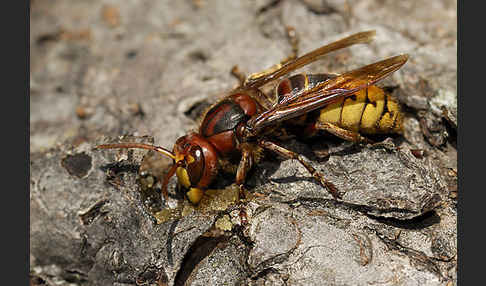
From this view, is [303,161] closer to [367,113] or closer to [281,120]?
[281,120]

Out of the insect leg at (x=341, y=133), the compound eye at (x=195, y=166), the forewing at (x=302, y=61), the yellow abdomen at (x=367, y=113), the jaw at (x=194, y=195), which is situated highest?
the forewing at (x=302, y=61)

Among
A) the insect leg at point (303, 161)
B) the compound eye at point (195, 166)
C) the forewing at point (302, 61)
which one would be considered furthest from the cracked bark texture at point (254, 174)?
the compound eye at point (195, 166)

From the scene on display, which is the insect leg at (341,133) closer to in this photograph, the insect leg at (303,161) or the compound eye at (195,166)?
the insect leg at (303,161)

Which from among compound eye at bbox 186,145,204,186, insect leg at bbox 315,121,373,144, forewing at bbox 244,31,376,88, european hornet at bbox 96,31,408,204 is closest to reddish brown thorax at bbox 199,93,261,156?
european hornet at bbox 96,31,408,204

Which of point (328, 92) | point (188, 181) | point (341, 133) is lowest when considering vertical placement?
point (188, 181)

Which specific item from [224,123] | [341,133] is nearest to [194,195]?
[224,123]

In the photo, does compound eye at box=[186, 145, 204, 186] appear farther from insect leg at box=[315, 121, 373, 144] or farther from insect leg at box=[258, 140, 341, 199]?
insect leg at box=[315, 121, 373, 144]

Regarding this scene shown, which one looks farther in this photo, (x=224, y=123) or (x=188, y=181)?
(x=224, y=123)
